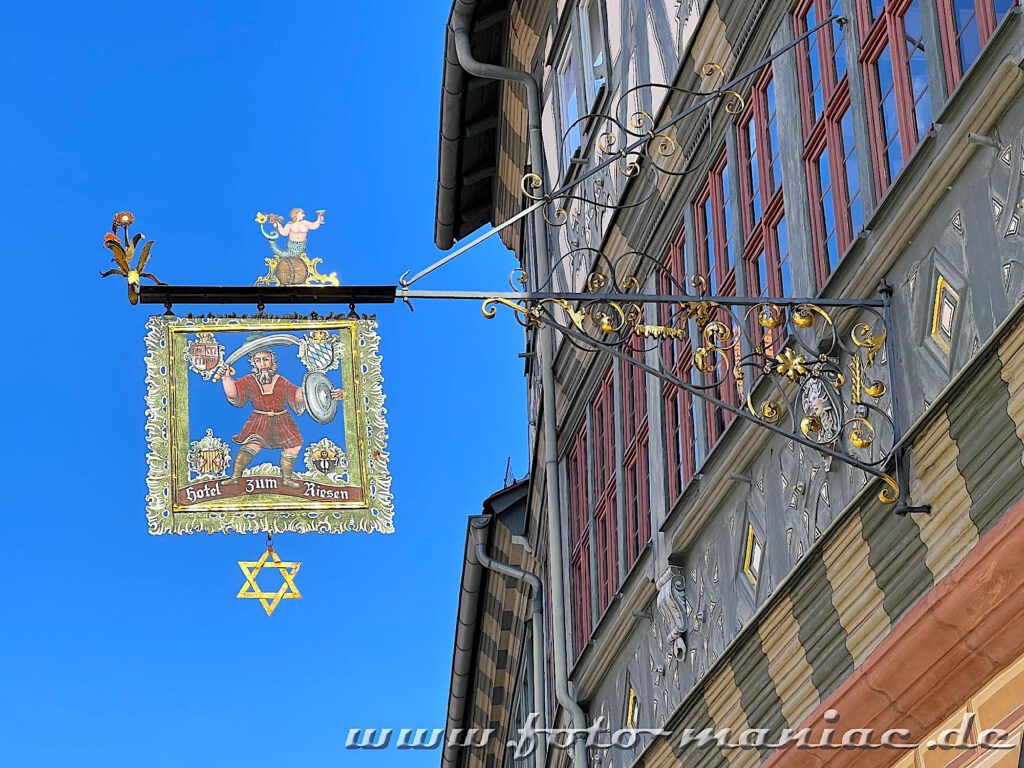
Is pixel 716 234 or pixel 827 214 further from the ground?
pixel 716 234

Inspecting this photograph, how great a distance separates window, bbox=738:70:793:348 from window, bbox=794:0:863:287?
535mm

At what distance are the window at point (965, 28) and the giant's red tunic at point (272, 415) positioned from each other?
25.3ft

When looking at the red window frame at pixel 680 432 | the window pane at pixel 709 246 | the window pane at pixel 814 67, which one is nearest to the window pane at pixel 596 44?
the window pane at pixel 709 246

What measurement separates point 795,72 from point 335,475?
577cm

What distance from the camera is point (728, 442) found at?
11531 mm

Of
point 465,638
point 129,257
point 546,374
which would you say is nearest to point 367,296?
point 129,257

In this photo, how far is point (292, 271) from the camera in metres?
15.1

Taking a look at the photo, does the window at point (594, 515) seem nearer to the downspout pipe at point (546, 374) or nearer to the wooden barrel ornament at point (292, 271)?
the downspout pipe at point (546, 374)

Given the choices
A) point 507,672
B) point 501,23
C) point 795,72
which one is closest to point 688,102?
point 795,72

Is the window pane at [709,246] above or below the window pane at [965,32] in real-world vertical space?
above

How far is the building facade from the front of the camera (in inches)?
319

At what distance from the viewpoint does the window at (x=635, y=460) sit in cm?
1435

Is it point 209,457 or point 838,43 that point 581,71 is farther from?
point 838,43

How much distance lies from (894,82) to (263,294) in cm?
394
